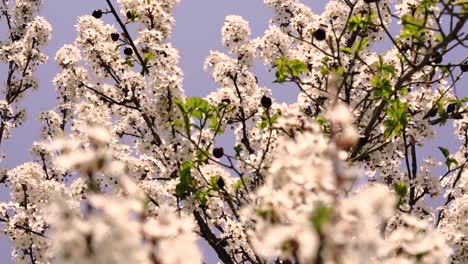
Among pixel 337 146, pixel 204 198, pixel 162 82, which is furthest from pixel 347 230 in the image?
pixel 162 82

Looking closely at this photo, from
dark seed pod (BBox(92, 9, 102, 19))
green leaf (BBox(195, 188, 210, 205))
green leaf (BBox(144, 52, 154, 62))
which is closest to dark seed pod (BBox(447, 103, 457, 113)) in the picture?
green leaf (BBox(195, 188, 210, 205))

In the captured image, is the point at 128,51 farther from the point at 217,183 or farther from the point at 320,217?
the point at 320,217

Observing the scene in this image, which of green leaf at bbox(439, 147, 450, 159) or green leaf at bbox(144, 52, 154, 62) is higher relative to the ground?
green leaf at bbox(144, 52, 154, 62)

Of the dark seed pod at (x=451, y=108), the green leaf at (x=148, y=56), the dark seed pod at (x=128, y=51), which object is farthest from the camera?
the dark seed pod at (x=128, y=51)

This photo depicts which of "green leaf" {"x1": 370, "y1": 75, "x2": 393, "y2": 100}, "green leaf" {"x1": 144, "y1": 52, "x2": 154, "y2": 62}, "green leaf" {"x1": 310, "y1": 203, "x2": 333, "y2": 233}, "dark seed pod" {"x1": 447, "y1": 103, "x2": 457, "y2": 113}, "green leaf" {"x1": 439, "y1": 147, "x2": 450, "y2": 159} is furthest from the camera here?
"green leaf" {"x1": 144, "y1": 52, "x2": 154, "y2": 62}

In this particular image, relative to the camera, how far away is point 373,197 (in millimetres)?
2107

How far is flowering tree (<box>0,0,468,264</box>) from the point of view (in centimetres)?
211

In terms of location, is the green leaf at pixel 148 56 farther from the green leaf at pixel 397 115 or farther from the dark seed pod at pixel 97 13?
the green leaf at pixel 397 115

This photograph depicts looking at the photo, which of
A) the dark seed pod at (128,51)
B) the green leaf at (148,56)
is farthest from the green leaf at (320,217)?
the dark seed pod at (128,51)

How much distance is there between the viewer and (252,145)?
34.4 ft

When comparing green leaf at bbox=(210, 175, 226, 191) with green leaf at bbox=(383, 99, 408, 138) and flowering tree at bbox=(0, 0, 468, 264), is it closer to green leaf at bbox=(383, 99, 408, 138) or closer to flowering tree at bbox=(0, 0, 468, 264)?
flowering tree at bbox=(0, 0, 468, 264)

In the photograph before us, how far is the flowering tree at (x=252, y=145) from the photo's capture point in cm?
211

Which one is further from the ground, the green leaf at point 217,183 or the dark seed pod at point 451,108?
the dark seed pod at point 451,108

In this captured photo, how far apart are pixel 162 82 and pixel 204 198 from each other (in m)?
2.12
